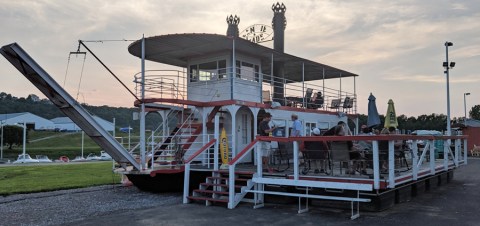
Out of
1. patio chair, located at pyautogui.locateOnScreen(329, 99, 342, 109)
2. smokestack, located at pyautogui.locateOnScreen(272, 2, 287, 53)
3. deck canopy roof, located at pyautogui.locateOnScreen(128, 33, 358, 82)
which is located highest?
smokestack, located at pyautogui.locateOnScreen(272, 2, 287, 53)

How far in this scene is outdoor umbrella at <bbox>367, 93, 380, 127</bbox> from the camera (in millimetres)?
14633

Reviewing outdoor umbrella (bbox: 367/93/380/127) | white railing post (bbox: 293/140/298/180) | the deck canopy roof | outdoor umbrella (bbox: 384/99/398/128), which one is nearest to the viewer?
white railing post (bbox: 293/140/298/180)

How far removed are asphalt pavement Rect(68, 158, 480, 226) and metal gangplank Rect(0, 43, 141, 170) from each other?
238cm

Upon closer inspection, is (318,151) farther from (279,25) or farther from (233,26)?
(233,26)

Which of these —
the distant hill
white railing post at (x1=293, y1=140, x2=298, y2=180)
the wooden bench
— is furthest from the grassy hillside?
white railing post at (x1=293, y1=140, x2=298, y2=180)

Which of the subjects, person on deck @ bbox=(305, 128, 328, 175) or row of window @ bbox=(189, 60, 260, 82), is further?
row of window @ bbox=(189, 60, 260, 82)

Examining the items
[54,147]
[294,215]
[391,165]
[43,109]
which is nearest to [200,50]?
[294,215]

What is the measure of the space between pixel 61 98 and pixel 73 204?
9.90 ft

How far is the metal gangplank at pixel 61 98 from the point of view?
9.68 metres

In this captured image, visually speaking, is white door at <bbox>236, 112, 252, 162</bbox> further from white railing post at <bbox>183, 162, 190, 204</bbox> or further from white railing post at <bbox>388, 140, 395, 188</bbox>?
white railing post at <bbox>388, 140, 395, 188</bbox>

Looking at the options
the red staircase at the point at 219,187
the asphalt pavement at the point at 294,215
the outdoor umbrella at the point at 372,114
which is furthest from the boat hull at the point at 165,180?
→ the outdoor umbrella at the point at 372,114

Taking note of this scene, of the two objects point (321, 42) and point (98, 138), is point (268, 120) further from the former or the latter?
point (321, 42)

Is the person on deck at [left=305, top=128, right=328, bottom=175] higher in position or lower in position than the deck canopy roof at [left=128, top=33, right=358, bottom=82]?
lower

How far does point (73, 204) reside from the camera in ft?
37.6
